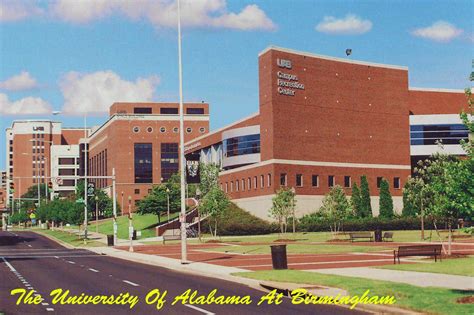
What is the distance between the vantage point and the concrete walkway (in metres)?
21.2

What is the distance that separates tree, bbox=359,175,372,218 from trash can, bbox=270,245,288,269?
54.2 metres

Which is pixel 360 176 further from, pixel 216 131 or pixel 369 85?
pixel 216 131

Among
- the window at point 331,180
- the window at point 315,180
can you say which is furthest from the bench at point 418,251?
the window at point 331,180

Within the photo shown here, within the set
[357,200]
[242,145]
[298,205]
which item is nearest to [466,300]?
[298,205]

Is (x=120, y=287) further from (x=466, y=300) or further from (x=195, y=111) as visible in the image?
(x=195, y=111)

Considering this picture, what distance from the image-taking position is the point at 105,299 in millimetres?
20203

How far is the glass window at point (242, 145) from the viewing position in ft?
296

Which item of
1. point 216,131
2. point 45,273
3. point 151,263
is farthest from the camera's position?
point 216,131

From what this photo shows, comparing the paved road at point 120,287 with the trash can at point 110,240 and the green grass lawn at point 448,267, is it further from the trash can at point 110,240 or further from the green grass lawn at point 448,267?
the trash can at point 110,240

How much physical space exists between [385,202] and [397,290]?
6444 centimetres

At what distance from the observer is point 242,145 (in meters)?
93.3

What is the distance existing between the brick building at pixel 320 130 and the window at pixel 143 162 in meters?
62.7

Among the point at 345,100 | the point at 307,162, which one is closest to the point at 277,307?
the point at 307,162

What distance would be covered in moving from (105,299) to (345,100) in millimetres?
70342
